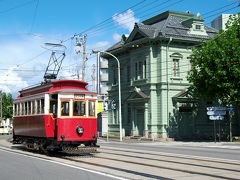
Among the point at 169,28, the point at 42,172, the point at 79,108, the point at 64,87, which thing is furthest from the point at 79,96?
the point at 169,28

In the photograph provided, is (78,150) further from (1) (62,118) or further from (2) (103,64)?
(2) (103,64)

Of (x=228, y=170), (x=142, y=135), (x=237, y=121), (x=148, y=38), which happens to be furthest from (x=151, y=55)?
(x=228, y=170)

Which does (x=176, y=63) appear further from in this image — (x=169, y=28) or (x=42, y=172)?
(x=42, y=172)

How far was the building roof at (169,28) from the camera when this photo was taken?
36.2 meters

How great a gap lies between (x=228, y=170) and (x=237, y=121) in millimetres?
28172

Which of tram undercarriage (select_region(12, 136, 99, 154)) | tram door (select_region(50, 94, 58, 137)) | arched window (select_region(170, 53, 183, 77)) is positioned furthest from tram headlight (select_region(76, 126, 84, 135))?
arched window (select_region(170, 53, 183, 77))

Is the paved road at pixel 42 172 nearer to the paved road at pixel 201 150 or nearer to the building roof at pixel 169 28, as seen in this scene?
the paved road at pixel 201 150

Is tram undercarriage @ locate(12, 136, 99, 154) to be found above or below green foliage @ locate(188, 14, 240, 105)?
below

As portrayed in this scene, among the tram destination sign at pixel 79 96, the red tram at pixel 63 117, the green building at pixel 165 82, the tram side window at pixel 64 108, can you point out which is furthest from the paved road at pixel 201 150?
the green building at pixel 165 82

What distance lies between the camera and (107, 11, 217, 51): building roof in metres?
36.2

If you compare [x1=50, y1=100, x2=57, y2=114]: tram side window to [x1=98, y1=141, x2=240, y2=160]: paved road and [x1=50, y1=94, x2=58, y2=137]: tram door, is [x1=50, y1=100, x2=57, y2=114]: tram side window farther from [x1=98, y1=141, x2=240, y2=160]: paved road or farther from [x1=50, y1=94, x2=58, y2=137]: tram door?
[x1=98, y1=141, x2=240, y2=160]: paved road

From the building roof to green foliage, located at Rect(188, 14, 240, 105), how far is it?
5.51 meters

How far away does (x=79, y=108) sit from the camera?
16.8 metres

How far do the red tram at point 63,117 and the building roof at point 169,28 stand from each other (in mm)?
19198
